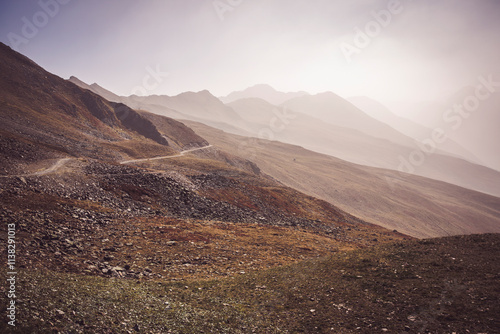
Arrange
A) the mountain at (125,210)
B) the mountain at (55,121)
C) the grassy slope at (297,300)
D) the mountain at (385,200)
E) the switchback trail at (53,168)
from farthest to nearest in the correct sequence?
the mountain at (385,200) < the mountain at (55,121) < the switchback trail at (53,168) < the mountain at (125,210) < the grassy slope at (297,300)

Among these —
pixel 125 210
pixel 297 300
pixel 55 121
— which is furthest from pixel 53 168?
pixel 297 300

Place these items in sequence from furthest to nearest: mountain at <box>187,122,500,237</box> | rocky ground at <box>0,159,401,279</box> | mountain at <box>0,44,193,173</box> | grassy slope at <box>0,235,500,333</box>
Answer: mountain at <box>187,122,500,237</box> → mountain at <box>0,44,193,173</box> → rocky ground at <box>0,159,401,279</box> → grassy slope at <box>0,235,500,333</box>

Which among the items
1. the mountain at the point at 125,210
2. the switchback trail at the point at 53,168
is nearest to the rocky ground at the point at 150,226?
the mountain at the point at 125,210

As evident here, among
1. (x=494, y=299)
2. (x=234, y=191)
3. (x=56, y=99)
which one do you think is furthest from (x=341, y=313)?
(x=56, y=99)

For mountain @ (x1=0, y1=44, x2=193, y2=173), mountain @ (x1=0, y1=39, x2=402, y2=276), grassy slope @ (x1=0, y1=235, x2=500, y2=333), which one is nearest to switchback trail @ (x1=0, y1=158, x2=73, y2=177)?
mountain @ (x1=0, y1=39, x2=402, y2=276)

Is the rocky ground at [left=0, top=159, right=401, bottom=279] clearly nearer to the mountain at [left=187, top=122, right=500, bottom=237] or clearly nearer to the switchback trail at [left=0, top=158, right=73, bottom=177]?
the switchback trail at [left=0, top=158, right=73, bottom=177]

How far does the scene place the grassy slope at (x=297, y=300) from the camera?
28.5ft

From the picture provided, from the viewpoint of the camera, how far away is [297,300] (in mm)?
11969

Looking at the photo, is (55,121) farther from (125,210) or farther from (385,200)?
(385,200)

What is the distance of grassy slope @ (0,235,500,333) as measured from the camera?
8.69 m

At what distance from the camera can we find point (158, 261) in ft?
51.7

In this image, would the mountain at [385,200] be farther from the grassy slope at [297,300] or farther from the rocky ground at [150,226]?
the grassy slope at [297,300]

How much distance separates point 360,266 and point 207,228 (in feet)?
47.4

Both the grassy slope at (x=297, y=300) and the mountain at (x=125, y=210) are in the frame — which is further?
the mountain at (x=125, y=210)
